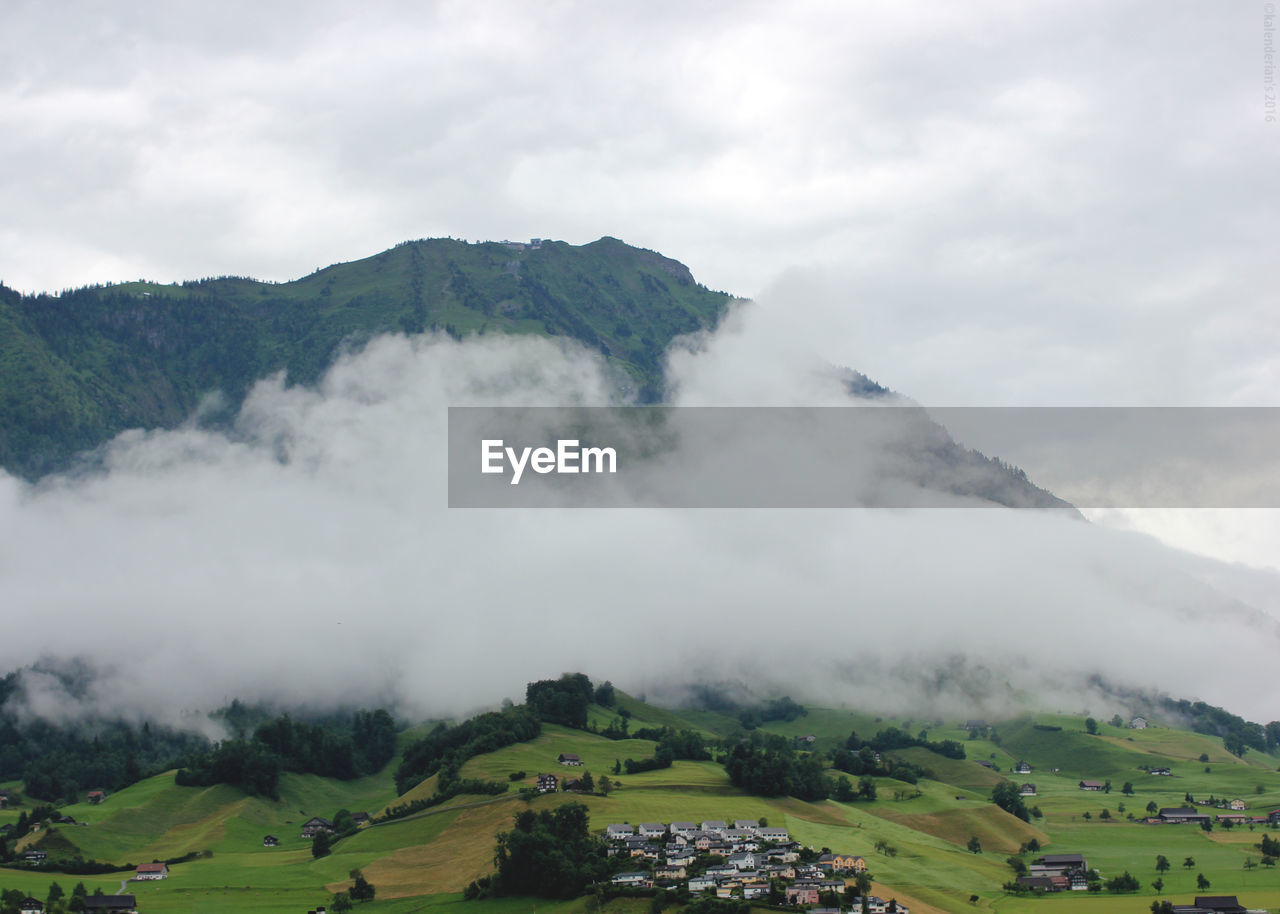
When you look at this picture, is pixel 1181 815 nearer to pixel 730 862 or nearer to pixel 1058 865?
pixel 1058 865

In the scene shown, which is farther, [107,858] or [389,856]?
[107,858]

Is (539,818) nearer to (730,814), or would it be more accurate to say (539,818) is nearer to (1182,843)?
(730,814)

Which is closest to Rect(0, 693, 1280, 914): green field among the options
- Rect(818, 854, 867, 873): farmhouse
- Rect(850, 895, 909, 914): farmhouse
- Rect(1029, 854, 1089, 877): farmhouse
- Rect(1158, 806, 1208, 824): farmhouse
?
Rect(818, 854, 867, 873): farmhouse

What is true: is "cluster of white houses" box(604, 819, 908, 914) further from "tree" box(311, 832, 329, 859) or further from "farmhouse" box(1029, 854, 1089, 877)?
"tree" box(311, 832, 329, 859)

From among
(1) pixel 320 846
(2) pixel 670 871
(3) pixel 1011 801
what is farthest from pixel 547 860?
(3) pixel 1011 801

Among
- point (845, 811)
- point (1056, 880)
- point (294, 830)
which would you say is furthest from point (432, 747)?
point (1056, 880)

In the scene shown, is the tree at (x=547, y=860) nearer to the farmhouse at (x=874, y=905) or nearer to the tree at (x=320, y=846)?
the farmhouse at (x=874, y=905)
